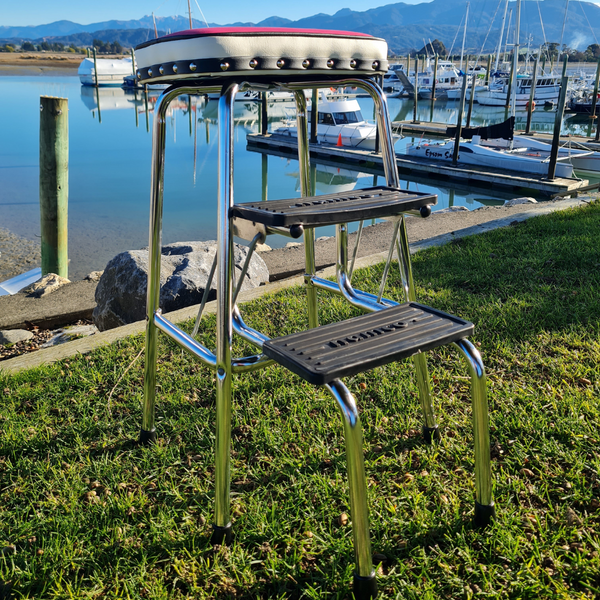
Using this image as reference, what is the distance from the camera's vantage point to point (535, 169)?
1691 cm

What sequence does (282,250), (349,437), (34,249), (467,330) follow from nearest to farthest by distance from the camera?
(349,437) < (467,330) < (282,250) < (34,249)

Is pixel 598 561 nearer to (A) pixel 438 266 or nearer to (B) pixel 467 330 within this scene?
(B) pixel 467 330

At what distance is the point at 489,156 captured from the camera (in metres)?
18.2

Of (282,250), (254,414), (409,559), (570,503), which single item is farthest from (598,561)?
(282,250)

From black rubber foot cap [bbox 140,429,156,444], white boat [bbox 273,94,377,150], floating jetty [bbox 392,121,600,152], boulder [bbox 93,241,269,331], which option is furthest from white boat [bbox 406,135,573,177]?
black rubber foot cap [bbox 140,429,156,444]

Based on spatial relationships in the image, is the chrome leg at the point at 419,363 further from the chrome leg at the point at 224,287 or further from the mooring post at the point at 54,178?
the mooring post at the point at 54,178

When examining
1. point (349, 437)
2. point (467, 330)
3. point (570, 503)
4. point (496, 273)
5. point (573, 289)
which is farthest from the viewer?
point (496, 273)

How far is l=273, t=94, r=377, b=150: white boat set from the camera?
73.5 feet

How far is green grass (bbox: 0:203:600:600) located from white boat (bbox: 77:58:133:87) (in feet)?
223

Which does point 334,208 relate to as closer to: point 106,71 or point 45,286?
point 45,286

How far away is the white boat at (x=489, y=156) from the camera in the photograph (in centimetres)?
1678

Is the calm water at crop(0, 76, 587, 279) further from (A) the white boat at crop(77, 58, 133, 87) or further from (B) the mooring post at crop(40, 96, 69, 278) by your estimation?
(A) the white boat at crop(77, 58, 133, 87)

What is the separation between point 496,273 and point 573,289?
60 cm

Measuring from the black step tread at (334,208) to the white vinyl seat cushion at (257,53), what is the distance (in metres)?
0.39
